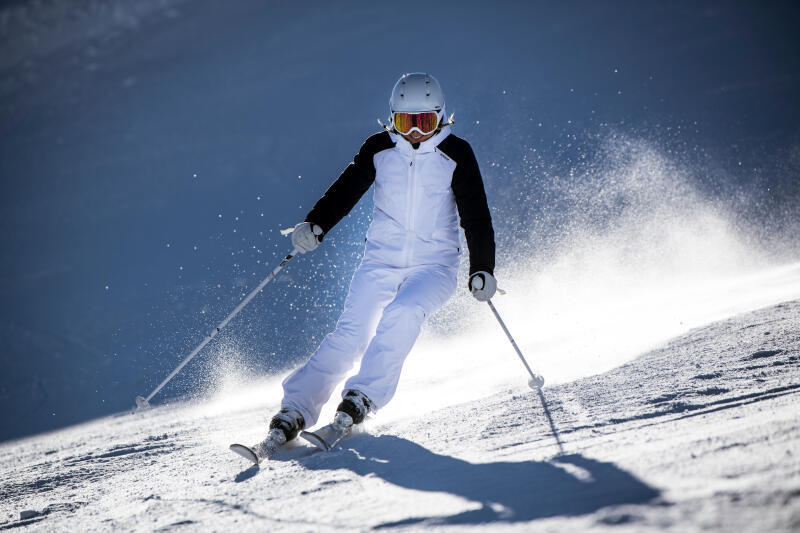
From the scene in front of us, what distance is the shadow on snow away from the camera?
1.97 metres

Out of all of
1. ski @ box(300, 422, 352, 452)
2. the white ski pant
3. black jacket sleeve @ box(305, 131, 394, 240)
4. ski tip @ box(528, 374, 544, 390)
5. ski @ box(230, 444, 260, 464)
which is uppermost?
black jacket sleeve @ box(305, 131, 394, 240)

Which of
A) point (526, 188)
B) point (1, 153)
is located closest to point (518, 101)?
point (526, 188)

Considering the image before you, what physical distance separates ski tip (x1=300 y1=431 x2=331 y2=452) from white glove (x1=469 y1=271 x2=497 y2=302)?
3.55 ft

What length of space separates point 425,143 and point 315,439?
170cm

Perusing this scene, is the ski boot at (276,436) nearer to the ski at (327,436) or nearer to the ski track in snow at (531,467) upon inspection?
the ski track in snow at (531,467)

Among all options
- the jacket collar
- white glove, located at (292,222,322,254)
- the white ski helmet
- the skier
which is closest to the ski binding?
the skier

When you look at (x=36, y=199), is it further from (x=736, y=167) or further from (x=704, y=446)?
(x=704, y=446)

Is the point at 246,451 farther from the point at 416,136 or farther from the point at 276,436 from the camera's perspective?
the point at 416,136

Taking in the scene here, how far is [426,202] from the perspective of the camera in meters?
3.74

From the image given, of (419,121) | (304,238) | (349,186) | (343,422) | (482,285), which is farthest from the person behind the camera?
(349,186)

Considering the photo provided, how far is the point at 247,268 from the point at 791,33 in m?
13.4

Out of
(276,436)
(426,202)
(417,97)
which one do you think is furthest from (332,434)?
(417,97)

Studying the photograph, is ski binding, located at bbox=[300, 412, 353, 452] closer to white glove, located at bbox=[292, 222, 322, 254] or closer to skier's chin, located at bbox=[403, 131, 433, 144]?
white glove, located at bbox=[292, 222, 322, 254]

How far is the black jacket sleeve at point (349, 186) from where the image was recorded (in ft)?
12.7
